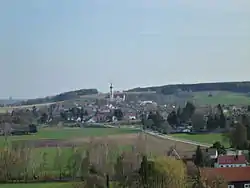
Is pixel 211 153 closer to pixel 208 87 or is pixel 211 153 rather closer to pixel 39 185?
pixel 39 185

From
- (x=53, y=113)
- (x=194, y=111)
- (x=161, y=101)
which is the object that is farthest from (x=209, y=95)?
(x=194, y=111)

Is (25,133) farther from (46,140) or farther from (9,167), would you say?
(9,167)

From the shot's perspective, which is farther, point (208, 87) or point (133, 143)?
point (208, 87)

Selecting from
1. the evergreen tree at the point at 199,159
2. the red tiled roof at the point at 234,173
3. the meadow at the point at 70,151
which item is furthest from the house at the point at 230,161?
the meadow at the point at 70,151

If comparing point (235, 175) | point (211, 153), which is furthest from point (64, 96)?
point (235, 175)

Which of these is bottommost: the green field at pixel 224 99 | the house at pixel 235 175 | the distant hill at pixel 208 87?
the house at pixel 235 175

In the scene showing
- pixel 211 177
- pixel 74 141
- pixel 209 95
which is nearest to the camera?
pixel 211 177

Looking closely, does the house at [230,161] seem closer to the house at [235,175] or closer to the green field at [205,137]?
the house at [235,175]
